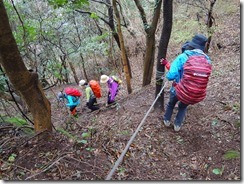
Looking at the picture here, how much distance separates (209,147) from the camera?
13.5 ft

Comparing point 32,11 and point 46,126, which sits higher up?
point 32,11

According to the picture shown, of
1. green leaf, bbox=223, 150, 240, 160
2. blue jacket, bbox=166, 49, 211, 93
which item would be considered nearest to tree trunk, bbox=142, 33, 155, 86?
blue jacket, bbox=166, 49, 211, 93

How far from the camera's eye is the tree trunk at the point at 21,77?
3.21m

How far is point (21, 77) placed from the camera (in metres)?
3.59

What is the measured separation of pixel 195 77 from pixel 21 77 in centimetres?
291

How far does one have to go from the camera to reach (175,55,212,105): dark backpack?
13.6ft

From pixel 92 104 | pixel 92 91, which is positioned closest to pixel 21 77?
pixel 92 91

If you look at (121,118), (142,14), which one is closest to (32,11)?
(142,14)

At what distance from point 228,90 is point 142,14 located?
15.0 ft

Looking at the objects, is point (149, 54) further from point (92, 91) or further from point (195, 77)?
point (195, 77)

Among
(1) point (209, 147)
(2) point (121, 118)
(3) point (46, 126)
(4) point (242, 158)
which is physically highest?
(3) point (46, 126)

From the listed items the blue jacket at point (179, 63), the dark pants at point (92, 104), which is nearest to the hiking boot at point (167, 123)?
the blue jacket at point (179, 63)

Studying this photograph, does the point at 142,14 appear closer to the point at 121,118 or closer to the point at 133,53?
the point at 121,118

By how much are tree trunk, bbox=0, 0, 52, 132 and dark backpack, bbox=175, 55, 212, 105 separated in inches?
100
